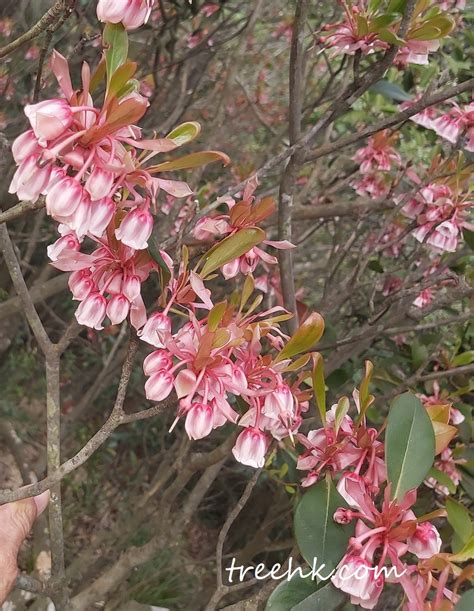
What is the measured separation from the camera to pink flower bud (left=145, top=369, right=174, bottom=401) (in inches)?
28.7

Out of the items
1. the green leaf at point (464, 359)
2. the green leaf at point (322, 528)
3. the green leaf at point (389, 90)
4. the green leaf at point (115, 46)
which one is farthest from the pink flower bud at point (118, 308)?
the green leaf at point (389, 90)

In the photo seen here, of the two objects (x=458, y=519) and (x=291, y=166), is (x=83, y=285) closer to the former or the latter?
(x=291, y=166)

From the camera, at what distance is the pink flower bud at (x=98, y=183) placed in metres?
0.60

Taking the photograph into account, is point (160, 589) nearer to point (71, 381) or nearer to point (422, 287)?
point (71, 381)

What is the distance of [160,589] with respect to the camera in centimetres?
Result: 260

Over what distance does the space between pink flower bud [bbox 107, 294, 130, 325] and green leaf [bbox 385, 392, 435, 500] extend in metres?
0.37

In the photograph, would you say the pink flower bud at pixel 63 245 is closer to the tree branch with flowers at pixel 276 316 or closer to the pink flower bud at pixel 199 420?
the tree branch with flowers at pixel 276 316

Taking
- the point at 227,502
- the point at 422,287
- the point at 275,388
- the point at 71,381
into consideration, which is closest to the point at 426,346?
the point at 422,287

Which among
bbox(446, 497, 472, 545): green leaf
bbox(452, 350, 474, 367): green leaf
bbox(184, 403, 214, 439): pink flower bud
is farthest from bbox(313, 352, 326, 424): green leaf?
bbox(452, 350, 474, 367): green leaf

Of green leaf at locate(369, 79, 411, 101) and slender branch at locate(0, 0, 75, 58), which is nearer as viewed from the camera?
slender branch at locate(0, 0, 75, 58)

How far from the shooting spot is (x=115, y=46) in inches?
25.2

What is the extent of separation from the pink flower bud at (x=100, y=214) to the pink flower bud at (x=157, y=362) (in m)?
0.17

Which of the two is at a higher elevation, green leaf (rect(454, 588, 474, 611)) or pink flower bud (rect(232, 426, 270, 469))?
pink flower bud (rect(232, 426, 270, 469))

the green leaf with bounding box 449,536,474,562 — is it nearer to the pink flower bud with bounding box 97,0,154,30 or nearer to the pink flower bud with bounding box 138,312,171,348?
Result: the pink flower bud with bounding box 138,312,171,348
